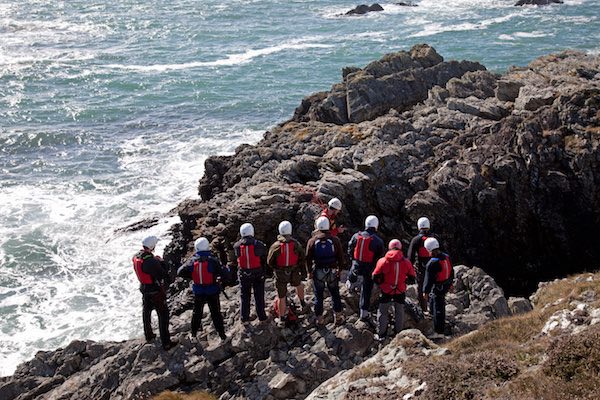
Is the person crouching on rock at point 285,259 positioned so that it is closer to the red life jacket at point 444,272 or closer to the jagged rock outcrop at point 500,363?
the jagged rock outcrop at point 500,363

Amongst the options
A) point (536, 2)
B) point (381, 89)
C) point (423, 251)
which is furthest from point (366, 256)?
point (536, 2)

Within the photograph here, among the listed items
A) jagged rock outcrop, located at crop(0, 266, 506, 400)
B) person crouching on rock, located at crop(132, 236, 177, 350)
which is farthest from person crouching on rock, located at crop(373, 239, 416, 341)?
person crouching on rock, located at crop(132, 236, 177, 350)

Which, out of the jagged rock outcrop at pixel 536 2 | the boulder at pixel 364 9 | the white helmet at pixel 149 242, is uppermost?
the boulder at pixel 364 9

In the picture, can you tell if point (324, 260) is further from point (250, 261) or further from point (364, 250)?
point (250, 261)

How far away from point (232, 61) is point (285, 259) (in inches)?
2251

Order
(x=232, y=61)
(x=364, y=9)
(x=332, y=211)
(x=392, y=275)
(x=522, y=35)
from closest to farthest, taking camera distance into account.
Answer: (x=392, y=275) → (x=332, y=211) → (x=232, y=61) → (x=522, y=35) → (x=364, y=9)

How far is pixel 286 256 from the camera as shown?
49.0 ft

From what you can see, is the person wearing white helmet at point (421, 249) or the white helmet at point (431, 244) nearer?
the white helmet at point (431, 244)

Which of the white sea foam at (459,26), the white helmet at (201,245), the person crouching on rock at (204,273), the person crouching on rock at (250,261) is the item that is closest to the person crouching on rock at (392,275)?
the person crouching on rock at (250,261)

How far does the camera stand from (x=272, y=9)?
98.8 m

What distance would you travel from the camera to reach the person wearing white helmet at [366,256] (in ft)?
49.6

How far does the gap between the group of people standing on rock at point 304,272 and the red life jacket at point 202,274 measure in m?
0.02

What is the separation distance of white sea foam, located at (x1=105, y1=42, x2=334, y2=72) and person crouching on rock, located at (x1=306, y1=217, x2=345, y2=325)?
2144 inches

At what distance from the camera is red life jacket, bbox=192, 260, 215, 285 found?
47.4ft
